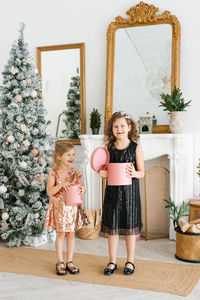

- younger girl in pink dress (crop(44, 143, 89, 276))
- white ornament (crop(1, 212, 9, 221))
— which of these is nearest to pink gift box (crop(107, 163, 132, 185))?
younger girl in pink dress (crop(44, 143, 89, 276))

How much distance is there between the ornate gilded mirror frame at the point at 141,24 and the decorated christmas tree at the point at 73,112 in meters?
0.43

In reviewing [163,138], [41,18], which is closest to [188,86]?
→ [163,138]

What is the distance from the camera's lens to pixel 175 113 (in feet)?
13.1

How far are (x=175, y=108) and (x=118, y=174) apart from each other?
1383mm

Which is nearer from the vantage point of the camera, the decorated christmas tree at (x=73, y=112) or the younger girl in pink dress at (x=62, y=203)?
the younger girl in pink dress at (x=62, y=203)

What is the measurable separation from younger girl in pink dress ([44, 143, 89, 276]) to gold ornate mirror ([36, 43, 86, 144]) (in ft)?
5.36

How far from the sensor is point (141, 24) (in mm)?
4320

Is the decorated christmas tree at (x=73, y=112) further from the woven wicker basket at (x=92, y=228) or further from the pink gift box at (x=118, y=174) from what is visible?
the pink gift box at (x=118, y=174)

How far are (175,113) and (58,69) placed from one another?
164 centimetres

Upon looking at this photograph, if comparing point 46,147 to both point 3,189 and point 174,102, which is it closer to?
point 3,189

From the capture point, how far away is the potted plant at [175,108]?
399 centimetres

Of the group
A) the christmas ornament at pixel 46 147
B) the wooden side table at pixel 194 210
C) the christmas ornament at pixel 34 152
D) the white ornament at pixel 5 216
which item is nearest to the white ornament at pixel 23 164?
the christmas ornament at pixel 34 152

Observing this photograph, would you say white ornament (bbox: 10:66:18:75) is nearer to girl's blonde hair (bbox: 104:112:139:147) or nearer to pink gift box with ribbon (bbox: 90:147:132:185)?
girl's blonde hair (bbox: 104:112:139:147)

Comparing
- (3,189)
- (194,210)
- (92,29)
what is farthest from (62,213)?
(92,29)
